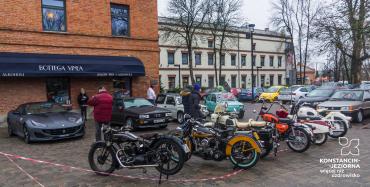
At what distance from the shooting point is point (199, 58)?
45562 millimetres

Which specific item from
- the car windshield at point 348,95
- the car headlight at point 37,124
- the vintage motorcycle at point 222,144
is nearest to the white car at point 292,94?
the car windshield at point 348,95

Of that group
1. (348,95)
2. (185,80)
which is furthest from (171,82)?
(348,95)

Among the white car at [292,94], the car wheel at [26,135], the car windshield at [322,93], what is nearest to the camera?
the car wheel at [26,135]

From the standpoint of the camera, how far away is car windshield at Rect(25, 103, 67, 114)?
1095 centimetres

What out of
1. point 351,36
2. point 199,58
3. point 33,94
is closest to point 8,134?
point 33,94

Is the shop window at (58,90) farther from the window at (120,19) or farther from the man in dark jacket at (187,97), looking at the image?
the man in dark jacket at (187,97)

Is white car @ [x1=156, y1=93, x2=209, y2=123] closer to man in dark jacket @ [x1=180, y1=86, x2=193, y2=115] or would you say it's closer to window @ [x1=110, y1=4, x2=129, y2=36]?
window @ [x1=110, y1=4, x2=129, y2=36]

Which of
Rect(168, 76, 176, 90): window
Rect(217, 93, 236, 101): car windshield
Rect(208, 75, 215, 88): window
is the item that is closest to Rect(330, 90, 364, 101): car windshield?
Rect(217, 93, 236, 101): car windshield

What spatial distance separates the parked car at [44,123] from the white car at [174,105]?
5392 mm

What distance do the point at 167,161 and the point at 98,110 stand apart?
3594 mm

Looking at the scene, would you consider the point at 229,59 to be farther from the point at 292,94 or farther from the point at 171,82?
the point at 292,94

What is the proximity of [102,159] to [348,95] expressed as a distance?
478 inches

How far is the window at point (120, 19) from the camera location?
17.6m

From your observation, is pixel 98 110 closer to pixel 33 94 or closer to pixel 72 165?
pixel 72 165
